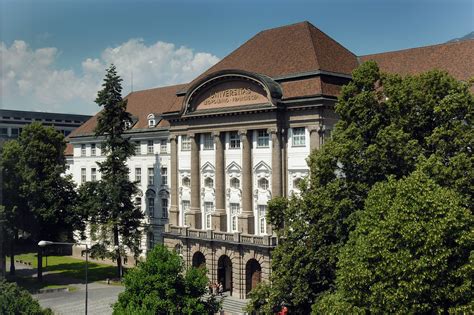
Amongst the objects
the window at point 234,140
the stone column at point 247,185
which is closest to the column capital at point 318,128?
the stone column at point 247,185

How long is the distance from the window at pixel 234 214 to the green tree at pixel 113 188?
11.0 m

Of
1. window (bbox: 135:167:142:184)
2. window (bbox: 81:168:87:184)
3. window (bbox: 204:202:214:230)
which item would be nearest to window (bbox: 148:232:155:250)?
window (bbox: 135:167:142:184)

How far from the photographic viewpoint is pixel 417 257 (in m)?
26.6

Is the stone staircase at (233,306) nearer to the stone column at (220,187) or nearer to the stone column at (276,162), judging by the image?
the stone column at (220,187)

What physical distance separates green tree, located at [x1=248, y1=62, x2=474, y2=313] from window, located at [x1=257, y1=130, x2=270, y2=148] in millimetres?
12830

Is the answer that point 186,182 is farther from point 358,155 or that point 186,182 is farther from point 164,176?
point 358,155

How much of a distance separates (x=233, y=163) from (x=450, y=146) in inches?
885

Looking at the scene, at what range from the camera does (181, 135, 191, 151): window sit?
183 ft

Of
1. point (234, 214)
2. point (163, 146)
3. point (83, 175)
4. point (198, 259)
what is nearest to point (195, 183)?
point (234, 214)

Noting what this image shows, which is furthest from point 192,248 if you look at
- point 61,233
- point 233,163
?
point 61,233

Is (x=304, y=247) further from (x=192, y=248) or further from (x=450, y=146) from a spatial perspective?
(x=192, y=248)

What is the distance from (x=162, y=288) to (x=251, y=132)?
63.8 ft

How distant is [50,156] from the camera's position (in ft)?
200

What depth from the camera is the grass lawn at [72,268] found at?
6170 centimetres
